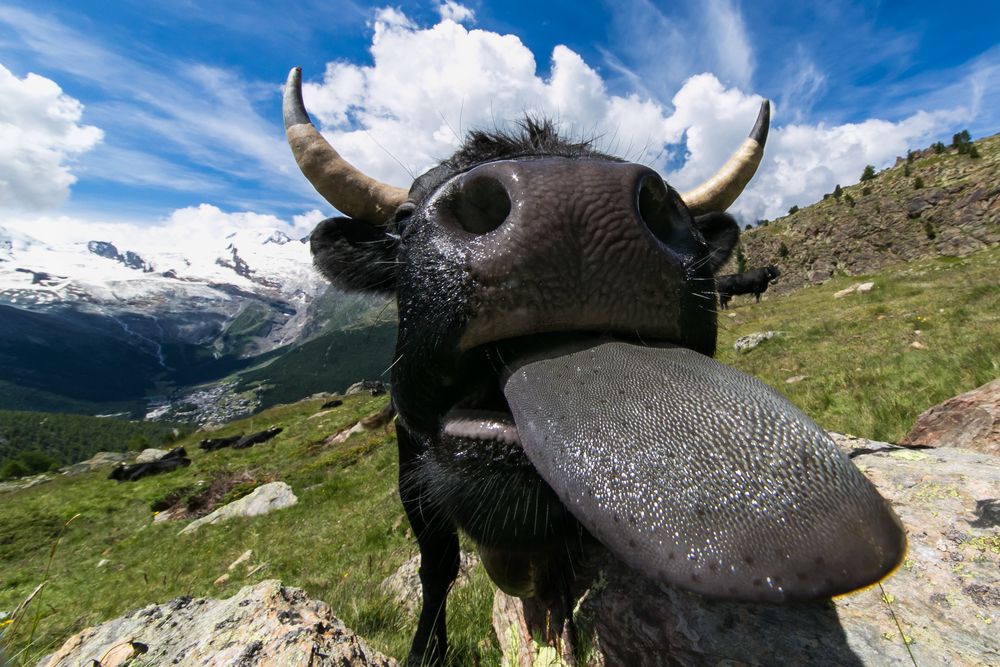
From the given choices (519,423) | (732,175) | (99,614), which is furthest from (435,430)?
(99,614)

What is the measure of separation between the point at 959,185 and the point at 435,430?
50412 millimetres

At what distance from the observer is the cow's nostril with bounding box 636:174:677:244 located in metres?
1.50

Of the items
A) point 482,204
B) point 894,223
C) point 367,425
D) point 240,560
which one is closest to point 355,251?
point 482,204

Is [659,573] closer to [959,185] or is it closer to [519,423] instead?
[519,423]

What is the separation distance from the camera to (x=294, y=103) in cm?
259

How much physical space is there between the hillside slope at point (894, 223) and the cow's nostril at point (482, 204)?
98.9ft

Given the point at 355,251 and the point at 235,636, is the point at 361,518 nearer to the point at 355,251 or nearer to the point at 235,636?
the point at 235,636

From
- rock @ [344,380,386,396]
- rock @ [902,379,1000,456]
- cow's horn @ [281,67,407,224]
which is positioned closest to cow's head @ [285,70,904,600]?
cow's horn @ [281,67,407,224]

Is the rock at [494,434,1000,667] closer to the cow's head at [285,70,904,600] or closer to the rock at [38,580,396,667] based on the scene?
the cow's head at [285,70,904,600]

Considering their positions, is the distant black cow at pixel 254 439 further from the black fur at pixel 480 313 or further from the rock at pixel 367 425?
the black fur at pixel 480 313

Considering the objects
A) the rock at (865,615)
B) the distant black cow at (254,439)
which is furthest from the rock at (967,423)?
the distant black cow at (254,439)

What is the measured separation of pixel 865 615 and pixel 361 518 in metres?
8.05

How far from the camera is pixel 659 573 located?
0.91 metres

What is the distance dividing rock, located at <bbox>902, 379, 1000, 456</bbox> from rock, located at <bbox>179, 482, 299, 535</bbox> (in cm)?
1201
